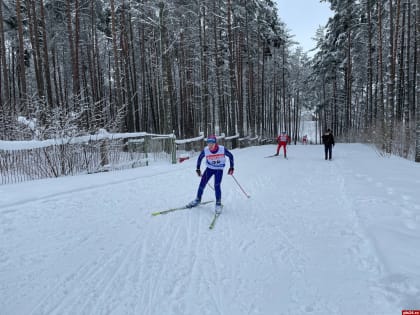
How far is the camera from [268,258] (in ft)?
13.4

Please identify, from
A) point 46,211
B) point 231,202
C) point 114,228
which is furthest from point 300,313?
point 46,211

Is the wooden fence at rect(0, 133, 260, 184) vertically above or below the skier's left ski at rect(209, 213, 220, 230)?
above

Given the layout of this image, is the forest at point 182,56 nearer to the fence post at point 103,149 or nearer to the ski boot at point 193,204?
the fence post at point 103,149

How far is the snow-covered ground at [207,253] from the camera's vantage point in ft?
9.96

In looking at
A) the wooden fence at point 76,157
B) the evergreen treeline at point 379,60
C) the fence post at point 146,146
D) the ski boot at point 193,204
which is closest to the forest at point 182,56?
the evergreen treeline at point 379,60

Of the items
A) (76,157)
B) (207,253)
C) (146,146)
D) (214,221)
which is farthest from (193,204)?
(146,146)

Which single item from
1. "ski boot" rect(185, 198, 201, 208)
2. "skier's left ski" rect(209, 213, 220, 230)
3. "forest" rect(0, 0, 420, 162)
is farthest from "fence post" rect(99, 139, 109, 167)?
"skier's left ski" rect(209, 213, 220, 230)

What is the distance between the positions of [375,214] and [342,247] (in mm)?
1824

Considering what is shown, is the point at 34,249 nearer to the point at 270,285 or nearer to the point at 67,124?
the point at 270,285

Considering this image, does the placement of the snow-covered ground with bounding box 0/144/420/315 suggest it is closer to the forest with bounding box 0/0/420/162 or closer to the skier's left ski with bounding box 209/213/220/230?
the skier's left ski with bounding box 209/213/220/230

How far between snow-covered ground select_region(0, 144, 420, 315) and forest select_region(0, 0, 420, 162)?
15.8 ft

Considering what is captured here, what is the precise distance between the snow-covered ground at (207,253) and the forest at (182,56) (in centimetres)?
481

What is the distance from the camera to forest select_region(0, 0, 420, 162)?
14.9 m

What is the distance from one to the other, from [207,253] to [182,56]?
2159 centimetres
